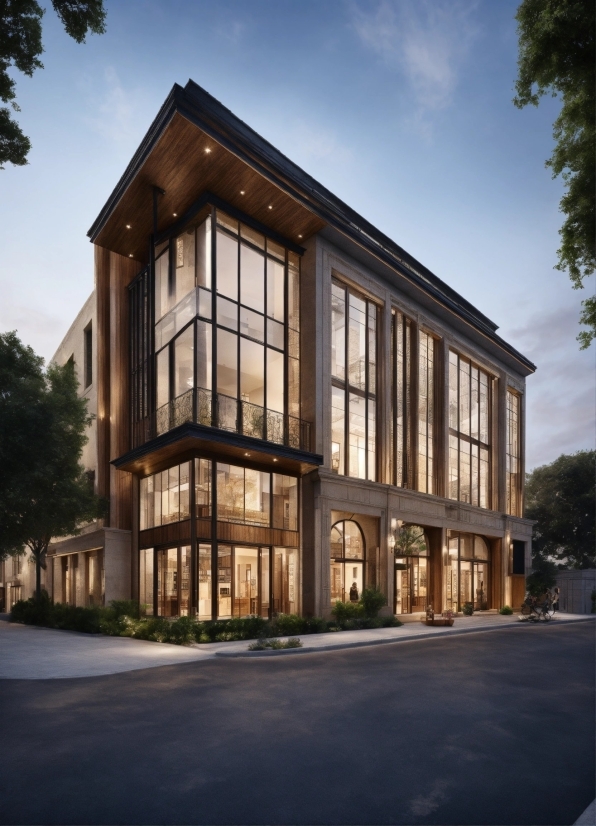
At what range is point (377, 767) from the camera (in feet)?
24.5

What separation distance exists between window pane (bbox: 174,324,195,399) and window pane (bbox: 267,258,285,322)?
3.97 m

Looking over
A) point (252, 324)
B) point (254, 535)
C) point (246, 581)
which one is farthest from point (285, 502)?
point (252, 324)

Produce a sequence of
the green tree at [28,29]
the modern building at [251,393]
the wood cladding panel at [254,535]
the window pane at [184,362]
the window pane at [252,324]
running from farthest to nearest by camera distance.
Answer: the window pane at [252,324]
the window pane at [184,362]
the modern building at [251,393]
the wood cladding panel at [254,535]
the green tree at [28,29]

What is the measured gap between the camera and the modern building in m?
25.3

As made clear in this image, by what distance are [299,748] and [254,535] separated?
59.8 ft

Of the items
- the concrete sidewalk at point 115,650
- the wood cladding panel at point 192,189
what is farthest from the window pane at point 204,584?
the wood cladding panel at point 192,189

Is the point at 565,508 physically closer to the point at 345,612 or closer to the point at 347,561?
the point at 347,561

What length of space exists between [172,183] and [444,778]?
24.0 metres

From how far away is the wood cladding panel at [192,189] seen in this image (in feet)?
79.2

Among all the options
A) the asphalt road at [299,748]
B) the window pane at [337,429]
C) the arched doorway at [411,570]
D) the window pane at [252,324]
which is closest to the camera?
the asphalt road at [299,748]

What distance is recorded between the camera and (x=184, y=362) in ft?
89.1

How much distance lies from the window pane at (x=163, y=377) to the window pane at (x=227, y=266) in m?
3.91

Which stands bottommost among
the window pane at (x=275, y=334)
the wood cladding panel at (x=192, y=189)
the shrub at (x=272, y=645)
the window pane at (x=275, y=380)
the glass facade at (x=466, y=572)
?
the glass facade at (x=466, y=572)

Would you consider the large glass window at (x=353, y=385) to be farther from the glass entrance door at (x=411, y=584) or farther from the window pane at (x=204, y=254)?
the window pane at (x=204, y=254)
